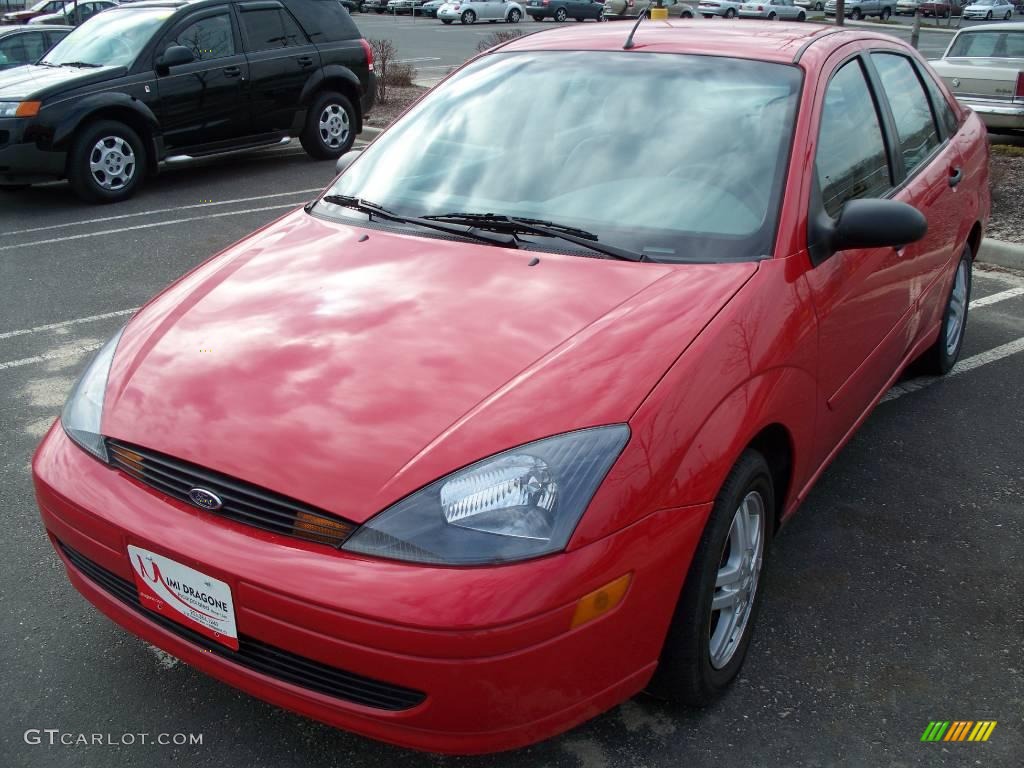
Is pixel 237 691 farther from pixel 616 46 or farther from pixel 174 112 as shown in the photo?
pixel 174 112

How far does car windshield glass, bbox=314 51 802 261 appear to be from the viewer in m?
2.86

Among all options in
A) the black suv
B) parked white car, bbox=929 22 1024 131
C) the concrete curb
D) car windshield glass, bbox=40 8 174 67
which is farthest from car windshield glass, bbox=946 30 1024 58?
car windshield glass, bbox=40 8 174 67

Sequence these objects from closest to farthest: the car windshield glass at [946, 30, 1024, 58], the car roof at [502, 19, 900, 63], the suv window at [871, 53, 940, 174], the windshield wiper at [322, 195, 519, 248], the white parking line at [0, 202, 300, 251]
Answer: the windshield wiper at [322, 195, 519, 248]
the car roof at [502, 19, 900, 63]
the suv window at [871, 53, 940, 174]
the white parking line at [0, 202, 300, 251]
the car windshield glass at [946, 30, 1024, 58]

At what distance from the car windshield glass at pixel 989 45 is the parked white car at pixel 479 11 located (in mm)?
26831

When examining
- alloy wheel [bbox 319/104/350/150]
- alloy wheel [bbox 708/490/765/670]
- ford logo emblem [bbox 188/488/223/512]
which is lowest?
alloy wheel [bbox 319/104/350/150]

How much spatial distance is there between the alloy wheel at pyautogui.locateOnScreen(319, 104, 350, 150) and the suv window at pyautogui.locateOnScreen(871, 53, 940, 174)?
24.5 feet

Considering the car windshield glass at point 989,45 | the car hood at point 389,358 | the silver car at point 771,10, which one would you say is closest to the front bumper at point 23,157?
the car hood at point 389,358

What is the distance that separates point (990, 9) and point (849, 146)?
142ft

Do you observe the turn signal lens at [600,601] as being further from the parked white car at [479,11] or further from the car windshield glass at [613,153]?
the parked white car at [479,11]

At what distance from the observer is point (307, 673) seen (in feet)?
6.89

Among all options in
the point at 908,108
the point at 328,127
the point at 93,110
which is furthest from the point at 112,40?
the point at 908,108

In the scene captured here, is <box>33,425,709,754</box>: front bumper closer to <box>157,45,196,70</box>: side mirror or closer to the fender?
the fender

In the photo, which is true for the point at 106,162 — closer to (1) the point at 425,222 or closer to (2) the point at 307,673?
(1) the point at 425,222

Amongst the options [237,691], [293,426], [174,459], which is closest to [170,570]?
[174,459]
